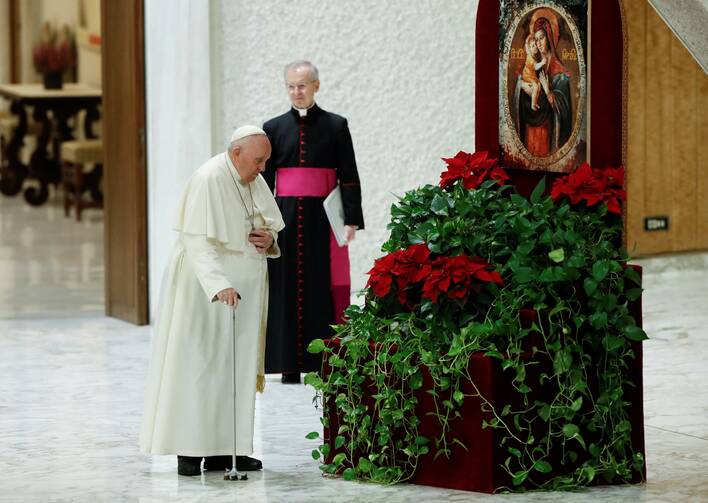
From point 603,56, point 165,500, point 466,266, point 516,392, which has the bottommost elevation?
point 165,500

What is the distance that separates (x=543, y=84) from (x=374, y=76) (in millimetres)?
4182

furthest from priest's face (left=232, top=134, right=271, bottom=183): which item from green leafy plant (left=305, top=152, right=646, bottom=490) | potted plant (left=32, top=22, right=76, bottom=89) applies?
potted plant (left=32, top=22, right=76, bottom=89)

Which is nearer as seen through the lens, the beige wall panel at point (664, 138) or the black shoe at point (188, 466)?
the black shoe at point (188, 466)

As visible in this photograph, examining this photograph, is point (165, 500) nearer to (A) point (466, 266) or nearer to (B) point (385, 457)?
(B) point (385, 457)

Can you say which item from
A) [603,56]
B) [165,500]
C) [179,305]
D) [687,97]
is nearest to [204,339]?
[179,305]

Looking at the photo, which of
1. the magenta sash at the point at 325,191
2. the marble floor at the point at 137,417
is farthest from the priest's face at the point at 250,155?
the magenta sash at the point at 325,191

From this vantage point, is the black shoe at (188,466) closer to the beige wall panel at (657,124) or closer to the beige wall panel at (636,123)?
the beige wall panel at (636,123)

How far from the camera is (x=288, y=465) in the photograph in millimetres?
5734

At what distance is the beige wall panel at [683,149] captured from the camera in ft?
38.4

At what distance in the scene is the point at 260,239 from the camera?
5559mm

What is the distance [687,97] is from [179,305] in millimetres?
7184

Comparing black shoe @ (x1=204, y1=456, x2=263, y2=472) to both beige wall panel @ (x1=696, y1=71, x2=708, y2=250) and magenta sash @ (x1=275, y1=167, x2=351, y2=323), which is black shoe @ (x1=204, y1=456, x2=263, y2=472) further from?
beige wall panel @ (x1=696, y1=71, x2=708, y2=250)

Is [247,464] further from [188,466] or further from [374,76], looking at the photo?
[374,76]

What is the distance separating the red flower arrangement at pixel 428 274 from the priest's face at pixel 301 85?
6.76 feet
